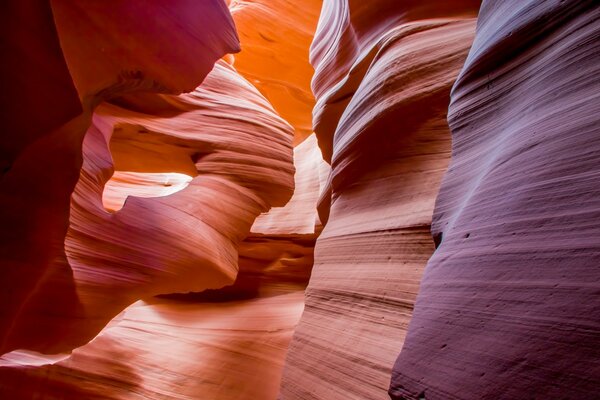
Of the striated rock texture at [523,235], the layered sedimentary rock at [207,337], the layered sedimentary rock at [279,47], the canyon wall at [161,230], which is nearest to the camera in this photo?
the striated rock texture at [523,235]

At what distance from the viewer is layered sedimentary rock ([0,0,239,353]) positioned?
5.13ft

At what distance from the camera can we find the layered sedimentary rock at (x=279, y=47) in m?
6.35

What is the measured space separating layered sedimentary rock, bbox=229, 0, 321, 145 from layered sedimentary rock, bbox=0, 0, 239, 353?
13.9 ft

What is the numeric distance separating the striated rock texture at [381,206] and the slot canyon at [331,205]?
1 centimetres

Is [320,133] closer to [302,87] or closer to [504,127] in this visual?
[504,127]

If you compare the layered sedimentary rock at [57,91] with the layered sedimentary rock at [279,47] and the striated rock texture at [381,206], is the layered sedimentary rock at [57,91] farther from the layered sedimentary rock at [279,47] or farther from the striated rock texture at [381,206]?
the layered sedimentary rock at [279,47]

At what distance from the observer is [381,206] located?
1.90m

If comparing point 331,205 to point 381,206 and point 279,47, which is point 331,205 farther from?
point 279,47

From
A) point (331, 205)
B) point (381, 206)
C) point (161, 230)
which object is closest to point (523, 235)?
point (381, 206)

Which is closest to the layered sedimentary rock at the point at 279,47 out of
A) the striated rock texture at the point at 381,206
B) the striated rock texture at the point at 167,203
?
the striated rock texture at the point at 167,203

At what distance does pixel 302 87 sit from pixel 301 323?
578 cm

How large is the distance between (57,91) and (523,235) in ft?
6.11

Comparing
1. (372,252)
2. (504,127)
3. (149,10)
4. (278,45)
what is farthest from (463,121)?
(278,45)

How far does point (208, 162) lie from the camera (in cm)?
357
